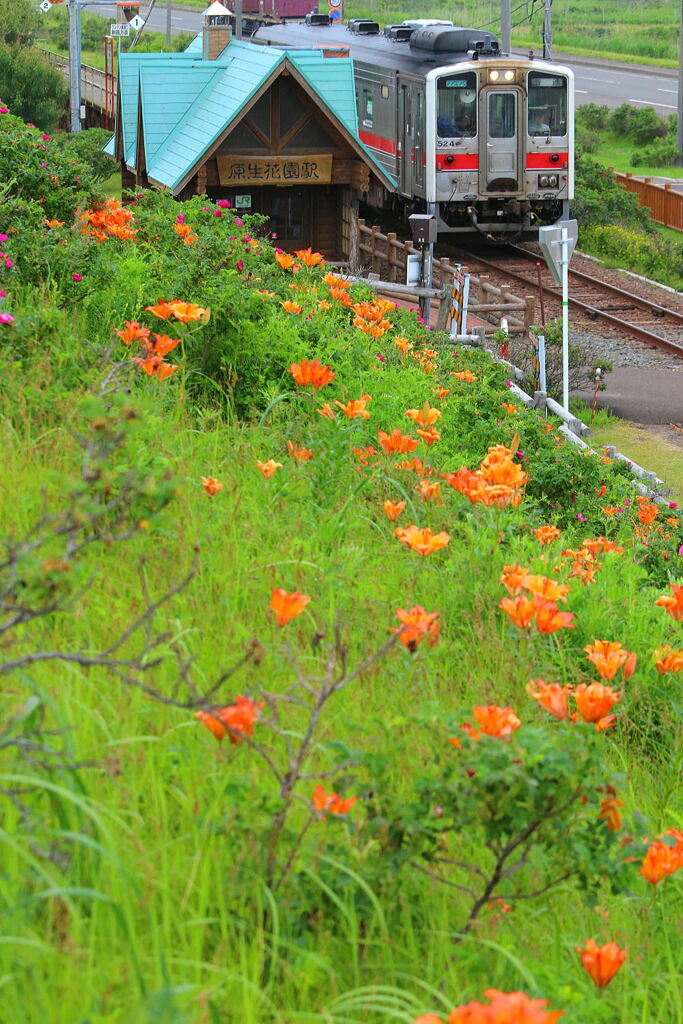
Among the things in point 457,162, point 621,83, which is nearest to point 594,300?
point 457,162

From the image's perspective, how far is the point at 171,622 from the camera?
356 cm

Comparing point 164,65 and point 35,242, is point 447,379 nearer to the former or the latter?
point 35,242

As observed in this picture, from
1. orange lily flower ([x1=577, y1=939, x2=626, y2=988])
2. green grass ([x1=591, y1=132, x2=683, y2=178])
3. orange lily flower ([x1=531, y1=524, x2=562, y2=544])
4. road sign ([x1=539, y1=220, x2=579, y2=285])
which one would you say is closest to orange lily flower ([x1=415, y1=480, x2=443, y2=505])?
orange lily flower ([x1=531, y1=524, x2=562, y2=544])

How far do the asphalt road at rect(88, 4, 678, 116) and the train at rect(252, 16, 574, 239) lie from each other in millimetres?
23075

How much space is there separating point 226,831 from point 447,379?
596cm

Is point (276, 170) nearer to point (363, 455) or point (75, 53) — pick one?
point (75, 53)

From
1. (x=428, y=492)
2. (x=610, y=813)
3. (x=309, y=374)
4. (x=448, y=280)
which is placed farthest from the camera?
(x=448, y=280)

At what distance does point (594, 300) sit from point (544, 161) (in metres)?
2.56

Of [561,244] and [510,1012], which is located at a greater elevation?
[510,1012]

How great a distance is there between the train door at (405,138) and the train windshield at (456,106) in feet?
2.79

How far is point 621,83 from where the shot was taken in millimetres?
51562

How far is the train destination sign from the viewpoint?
18.8m

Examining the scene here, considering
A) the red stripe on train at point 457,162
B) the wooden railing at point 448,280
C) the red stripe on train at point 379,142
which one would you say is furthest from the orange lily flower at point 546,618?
the red stripe on train at point 379,142

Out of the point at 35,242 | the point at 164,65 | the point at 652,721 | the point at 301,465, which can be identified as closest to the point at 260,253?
the point at 35,242
